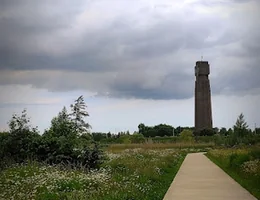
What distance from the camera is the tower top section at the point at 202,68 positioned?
103m

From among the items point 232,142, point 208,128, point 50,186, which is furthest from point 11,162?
point 208,128

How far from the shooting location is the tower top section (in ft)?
337

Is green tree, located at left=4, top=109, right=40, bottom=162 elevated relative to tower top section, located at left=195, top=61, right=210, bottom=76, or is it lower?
lower

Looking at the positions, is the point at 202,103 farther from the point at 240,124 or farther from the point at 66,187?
the point at 66,187

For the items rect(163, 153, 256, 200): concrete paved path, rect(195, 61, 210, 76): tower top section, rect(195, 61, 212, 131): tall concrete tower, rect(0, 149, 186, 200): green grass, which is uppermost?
rect(195, 61, 210, 76): tower top section

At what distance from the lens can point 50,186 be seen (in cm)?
1178

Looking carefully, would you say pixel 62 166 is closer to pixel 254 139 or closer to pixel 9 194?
pixel 9 194

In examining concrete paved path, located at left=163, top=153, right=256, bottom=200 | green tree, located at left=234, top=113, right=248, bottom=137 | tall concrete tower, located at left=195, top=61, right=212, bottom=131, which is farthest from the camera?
tall concrete tower, located at left=195, top=61, right=212, bottom=131

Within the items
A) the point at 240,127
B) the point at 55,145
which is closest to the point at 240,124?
the point at 240,127

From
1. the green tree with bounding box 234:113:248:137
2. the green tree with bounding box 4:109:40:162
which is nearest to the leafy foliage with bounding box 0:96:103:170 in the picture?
the green tree with bounding box 4:109:40:162

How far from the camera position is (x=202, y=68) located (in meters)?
104

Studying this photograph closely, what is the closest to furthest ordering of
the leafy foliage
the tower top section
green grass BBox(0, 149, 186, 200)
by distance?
1. green grass BBox(0, 149, 186, 200)
2. the leafy foliage
3. the tower top section

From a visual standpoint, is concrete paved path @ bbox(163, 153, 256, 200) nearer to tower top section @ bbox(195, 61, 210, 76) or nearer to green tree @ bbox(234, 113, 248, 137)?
green tree @ bbox(234, 113, 248, 137)

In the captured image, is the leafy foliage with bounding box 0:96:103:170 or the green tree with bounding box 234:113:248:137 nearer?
the leafy foliage with bounding box 0:96:103:170
